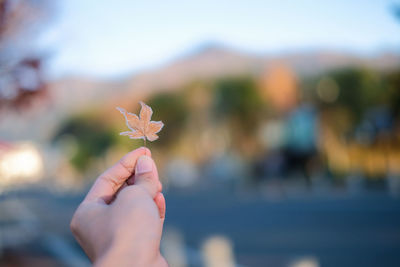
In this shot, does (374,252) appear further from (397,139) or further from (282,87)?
(282,87)

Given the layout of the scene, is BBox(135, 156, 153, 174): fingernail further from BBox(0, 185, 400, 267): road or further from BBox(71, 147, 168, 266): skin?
BBox(0, 185, 400, 267): road

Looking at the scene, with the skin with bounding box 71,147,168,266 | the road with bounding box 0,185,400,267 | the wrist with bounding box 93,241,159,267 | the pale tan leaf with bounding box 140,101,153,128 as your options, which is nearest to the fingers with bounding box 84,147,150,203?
the skin with bounding box 71,147,168,266

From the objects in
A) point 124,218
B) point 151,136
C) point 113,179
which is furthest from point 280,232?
point 124,218

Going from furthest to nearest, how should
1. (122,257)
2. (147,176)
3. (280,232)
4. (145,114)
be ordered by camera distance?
(280,232) < (145,114) < (147,176) < (122,257)

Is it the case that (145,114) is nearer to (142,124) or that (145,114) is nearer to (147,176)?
(142,124)

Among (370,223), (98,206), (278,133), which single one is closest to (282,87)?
(278,133)

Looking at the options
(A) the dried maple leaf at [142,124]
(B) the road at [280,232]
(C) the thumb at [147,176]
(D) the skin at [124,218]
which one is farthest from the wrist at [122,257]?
(B) the road at [280,232]

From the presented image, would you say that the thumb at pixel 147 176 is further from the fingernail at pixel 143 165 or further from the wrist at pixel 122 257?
the wrist at pixel 122 257
